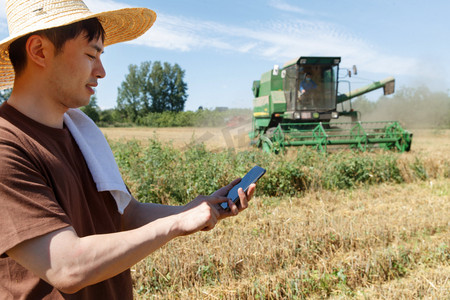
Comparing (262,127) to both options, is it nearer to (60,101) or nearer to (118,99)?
(60,101)

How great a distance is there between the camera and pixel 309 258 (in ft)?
11.6

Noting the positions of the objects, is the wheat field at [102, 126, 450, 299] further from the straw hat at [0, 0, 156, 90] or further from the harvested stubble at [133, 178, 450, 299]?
the straw hat at [0, 0, 156, 90]

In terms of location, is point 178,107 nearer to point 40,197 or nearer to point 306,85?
point 306,85

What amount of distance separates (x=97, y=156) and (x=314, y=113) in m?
10.3

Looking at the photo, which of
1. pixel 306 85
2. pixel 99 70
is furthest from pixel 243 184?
pixel 306 85

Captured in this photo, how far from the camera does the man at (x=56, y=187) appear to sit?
0.95 meters

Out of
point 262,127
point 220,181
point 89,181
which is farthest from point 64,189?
point 262,127

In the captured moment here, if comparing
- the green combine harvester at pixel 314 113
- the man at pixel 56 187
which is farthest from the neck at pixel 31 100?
the green combine harvester at pixel 314 113

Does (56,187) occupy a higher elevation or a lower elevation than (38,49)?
lower

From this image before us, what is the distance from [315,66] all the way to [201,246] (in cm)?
896

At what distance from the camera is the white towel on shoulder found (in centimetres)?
135

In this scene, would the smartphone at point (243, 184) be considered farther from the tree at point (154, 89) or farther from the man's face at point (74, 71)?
the tree at point (154, 89)

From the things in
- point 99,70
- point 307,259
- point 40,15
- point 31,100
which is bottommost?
point 307,259

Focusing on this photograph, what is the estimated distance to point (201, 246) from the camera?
366cm
